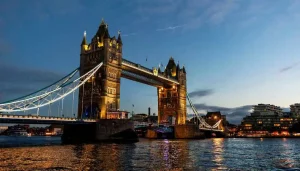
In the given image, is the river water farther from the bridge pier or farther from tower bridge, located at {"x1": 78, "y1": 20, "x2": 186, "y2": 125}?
tower bridge, located at {"x1": 78, "y1": 20, "x2": 186, "y2": 125}

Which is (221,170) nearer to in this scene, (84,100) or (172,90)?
(84,100)

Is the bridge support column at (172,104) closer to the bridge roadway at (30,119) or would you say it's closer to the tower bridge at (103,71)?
the tower bridge at (103,71)

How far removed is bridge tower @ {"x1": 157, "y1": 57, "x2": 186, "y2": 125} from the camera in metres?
108

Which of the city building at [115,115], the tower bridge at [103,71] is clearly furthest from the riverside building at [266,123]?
the city building at [115,115]

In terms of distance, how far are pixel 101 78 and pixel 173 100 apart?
43789 millimetres

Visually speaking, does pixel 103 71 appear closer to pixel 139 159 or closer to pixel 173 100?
pixel 139 159

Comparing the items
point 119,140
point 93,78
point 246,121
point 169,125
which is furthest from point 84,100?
point 246,121

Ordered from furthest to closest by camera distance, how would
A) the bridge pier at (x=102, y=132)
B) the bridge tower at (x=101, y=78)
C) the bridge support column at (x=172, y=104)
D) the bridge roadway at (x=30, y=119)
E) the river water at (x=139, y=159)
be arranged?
the bridge support column at (x=172, y=104) → the bridge tower at (x=101, y=78) → the bridge pier at (x=102, y=132) → the bridge roadway at (x=30, y=119) → the river water at (x=139, y=159)

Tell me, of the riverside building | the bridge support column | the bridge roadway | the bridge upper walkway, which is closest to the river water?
the bridge roadway

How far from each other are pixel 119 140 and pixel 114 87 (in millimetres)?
14387

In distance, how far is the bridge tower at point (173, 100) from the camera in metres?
108

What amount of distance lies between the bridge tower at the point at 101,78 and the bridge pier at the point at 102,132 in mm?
5639

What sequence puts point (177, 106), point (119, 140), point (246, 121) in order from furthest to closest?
point (246, 121) < point (177, 106) < point (119, 140)

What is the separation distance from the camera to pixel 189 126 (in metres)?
98.0
